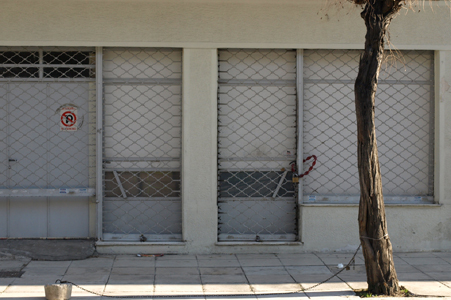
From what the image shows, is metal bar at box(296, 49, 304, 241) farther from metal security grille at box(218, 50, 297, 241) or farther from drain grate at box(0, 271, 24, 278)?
drain grate at box(0, 271, 24, 278)

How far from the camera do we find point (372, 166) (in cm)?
530

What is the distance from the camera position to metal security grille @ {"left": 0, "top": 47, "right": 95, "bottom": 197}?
707 cm

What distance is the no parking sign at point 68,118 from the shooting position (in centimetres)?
713

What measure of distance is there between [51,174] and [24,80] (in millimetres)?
1373

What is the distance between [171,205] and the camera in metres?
7.20

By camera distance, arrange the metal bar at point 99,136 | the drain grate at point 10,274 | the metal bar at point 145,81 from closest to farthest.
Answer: the drain grate at point 10,274 → the metal bar at point 99,136 → the metal bar at point 145,81

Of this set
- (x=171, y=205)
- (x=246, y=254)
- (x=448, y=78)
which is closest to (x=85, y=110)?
(x=171, y=205)

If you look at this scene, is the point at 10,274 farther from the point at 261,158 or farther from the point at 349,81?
the point at 349,81

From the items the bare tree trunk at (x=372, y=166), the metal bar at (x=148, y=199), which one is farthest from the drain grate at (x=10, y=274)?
the bare tree trunk at (x=372, y=166)

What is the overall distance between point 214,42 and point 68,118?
233 cm

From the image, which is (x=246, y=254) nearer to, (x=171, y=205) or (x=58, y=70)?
(x=171, y=205)

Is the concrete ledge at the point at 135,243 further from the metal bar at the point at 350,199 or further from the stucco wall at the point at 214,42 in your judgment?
the metal bar at the point at 350,199

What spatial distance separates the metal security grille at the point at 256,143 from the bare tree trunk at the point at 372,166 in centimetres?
200

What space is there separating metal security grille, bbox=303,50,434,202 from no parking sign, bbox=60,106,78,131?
130 inches
